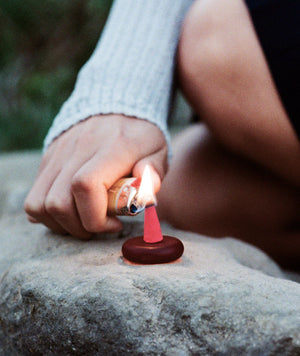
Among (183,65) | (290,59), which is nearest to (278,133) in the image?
(290,59)

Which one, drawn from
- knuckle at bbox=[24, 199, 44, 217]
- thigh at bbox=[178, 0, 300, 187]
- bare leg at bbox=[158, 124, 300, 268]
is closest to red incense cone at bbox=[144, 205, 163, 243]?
knuckle at bbox=[24, 199, 44, 217]

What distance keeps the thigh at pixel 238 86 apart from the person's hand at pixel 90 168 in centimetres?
15

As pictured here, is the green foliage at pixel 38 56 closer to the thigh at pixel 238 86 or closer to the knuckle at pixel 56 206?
the thigh at pixel 238 86

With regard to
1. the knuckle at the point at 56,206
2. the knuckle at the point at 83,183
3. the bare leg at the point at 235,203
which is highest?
the knuckle at the point at 83,183

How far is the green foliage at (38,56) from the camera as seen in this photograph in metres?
3.17

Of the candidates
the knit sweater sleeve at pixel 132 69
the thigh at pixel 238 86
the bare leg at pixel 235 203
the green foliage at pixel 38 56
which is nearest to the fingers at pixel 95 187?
the knit sweater sleeve at pixel 132 69

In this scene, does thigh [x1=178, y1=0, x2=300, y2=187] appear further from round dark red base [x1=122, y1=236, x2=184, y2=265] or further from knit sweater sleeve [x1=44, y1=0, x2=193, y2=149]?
round dark red base [x1=122, y1=236, x2=184, y2=265]

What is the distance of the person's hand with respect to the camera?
0.70m

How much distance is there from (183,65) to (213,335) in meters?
0.65

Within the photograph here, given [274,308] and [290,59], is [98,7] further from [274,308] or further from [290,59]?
[274,308]

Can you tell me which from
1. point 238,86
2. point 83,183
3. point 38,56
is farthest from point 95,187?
point 38,56

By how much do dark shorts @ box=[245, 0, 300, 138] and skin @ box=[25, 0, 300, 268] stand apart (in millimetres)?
18

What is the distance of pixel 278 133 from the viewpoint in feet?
2.80

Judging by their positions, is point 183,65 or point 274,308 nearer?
point 274,308
